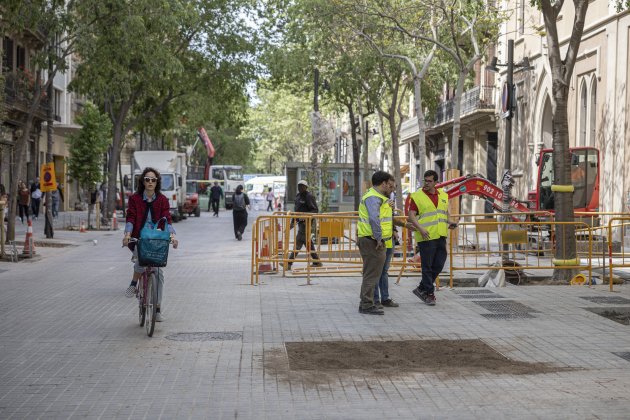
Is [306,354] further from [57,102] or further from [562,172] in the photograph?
[57,102]

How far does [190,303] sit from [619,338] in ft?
18.2

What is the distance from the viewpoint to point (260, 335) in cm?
1038

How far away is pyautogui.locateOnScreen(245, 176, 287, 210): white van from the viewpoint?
75.5 meters

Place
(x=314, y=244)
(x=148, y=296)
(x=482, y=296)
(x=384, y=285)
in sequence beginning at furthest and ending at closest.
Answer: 1. (x=314, y=244)
2. (x=482, y=296)
3. (x=384, y=285)
4. (x=148, y=296)

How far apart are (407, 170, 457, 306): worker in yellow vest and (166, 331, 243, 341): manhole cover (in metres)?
3.44

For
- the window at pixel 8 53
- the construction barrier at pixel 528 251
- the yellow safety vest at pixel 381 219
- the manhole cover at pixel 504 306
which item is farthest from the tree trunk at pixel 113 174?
the yellow safety vest at pixel 381 219

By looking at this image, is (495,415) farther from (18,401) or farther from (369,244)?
(369,244)

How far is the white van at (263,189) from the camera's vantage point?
75.5 m

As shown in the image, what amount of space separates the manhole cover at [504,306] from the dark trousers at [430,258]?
718mm

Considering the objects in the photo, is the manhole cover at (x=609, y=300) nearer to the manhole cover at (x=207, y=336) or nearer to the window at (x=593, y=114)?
the manhole cover at (x=207, y=336)

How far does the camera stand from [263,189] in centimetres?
8094

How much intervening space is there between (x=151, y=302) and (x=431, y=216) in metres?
4.28

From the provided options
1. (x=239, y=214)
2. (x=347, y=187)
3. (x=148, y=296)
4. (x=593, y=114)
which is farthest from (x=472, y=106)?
(x=148, y=296)

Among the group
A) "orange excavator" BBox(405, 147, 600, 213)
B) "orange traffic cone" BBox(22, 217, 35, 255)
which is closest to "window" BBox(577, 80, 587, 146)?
"orange excavator" BBox(405, 147, 600, 213)
